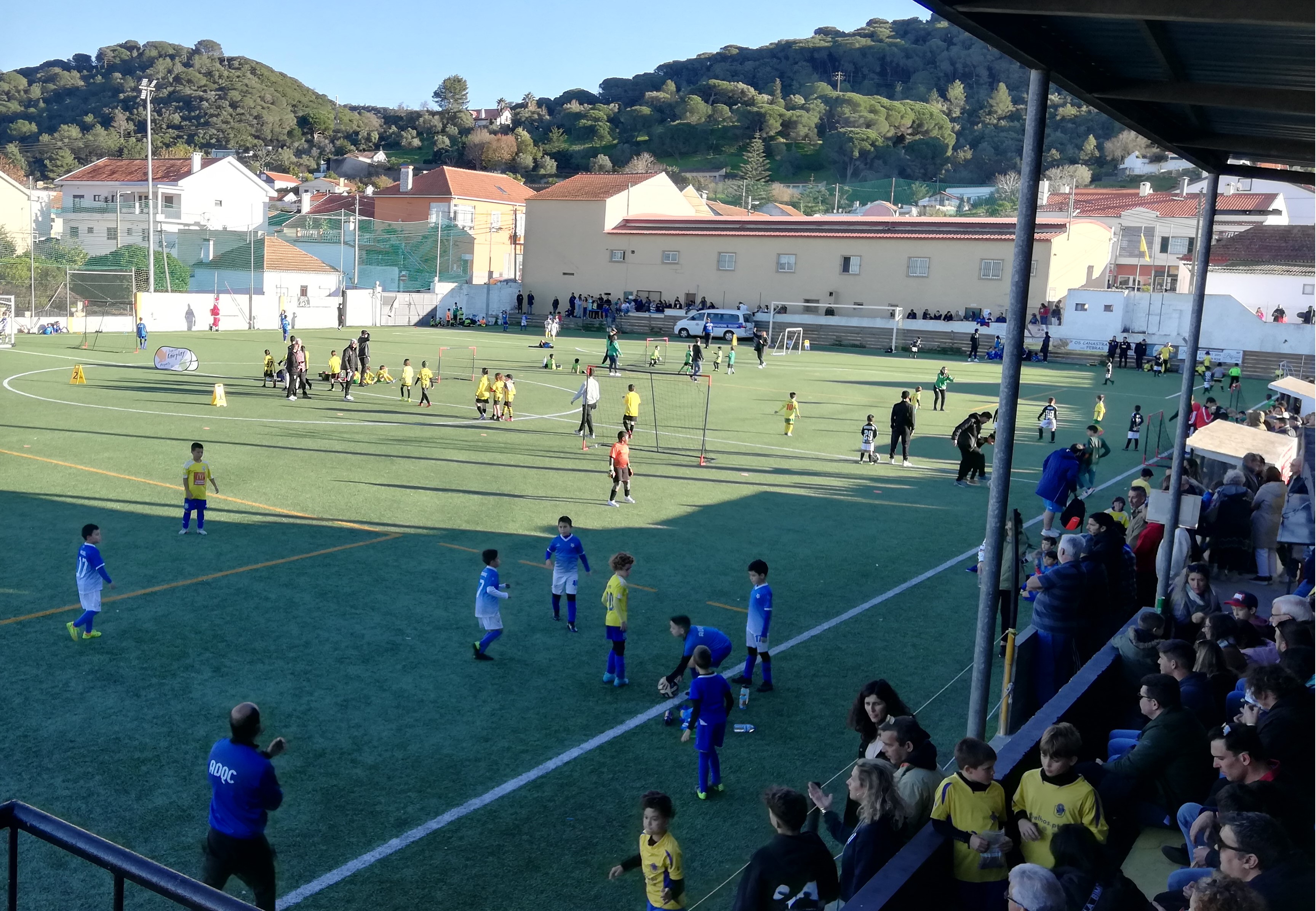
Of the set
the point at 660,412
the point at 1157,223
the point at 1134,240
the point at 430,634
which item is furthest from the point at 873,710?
the point at 1134,240

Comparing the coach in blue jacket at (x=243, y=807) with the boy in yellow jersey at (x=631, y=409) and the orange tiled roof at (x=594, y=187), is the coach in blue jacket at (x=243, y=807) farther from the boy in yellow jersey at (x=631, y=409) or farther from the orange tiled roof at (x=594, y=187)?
the orange tiled roof at (x=594, y=187)

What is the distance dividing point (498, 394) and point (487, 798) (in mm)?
20185

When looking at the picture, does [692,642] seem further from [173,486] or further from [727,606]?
[173,486]

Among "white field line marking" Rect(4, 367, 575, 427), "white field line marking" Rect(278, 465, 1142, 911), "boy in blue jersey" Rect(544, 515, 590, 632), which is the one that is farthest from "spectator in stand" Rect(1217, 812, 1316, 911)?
"white field line marking" Rect(4, 367, 575, 427)

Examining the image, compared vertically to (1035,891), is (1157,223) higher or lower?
higher

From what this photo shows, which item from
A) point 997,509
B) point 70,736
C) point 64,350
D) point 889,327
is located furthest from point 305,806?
point 889,327

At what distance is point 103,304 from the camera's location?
49.6 metres

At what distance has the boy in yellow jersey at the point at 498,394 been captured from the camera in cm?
2731

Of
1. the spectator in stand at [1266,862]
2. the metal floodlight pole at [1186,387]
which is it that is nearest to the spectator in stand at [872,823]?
the spectator in stand at [1266,862]

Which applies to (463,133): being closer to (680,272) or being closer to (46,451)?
(680,272)

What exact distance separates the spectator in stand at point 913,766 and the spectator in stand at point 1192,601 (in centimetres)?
461

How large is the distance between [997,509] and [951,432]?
Answer: 79.0 ft

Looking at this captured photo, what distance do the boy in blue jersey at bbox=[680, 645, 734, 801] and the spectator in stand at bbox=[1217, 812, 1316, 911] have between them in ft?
13.1

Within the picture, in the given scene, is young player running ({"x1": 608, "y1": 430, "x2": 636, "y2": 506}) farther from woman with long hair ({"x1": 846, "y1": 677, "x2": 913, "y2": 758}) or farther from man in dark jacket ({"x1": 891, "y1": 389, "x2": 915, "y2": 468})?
woman with long hair ({"x1": 846, "y1": 677, "x2": 913, "y2": 758})
